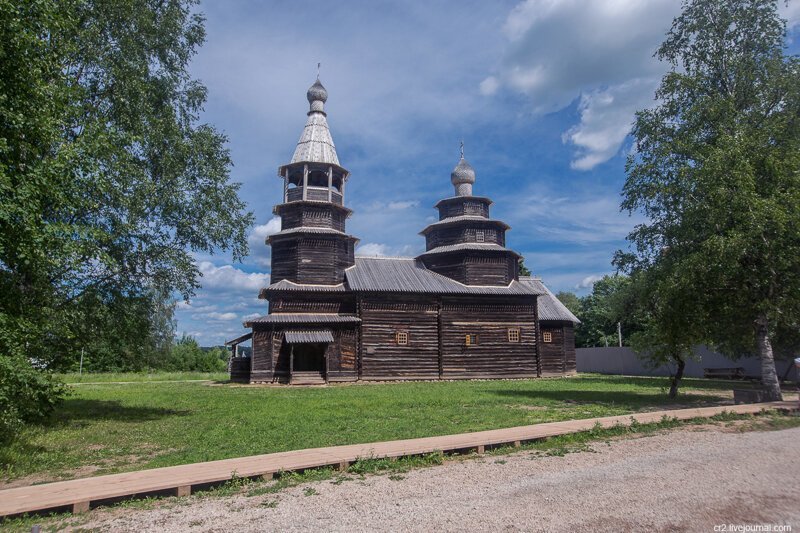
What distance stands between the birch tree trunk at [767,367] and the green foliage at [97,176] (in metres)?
17.2

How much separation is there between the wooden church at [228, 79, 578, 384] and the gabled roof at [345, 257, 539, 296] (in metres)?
0.08

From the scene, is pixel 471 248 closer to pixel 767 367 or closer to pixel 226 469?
pixel 767 367

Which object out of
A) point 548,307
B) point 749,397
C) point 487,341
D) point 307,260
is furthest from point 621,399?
point 548,307

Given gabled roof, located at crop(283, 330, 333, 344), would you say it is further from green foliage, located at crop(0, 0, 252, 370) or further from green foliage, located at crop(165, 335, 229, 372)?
green foliage, located at crop(165, 335, 229, 372)

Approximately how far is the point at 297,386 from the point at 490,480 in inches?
882

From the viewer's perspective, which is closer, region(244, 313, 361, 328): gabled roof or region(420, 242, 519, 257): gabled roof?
region(244, 313, 361, 328): gabled roof

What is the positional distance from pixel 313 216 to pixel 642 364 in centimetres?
2773

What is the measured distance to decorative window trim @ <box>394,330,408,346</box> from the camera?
105 feet

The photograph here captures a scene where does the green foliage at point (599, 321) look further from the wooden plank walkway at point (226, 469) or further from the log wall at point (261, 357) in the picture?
the wooden plank walkway at point (226, 469)

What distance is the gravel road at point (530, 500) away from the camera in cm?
530

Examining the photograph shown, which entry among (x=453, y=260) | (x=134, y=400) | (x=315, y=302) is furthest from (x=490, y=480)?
(x=453, y=260)

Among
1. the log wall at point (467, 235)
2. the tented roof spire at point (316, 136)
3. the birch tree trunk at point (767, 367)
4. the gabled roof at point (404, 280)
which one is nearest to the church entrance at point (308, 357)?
the gabled roof at point (404, 280)

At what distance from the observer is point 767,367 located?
16.0 m

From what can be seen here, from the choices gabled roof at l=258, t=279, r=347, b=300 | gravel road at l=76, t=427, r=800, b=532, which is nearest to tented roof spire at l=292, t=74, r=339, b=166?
gabled roof at l=258, t=279, r=347, b=300
